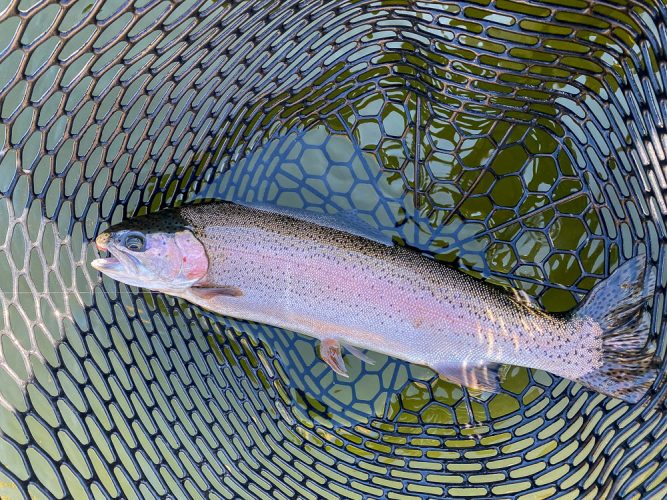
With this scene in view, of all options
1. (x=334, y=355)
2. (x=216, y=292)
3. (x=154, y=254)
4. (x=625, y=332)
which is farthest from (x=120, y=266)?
(x=625, y=332)

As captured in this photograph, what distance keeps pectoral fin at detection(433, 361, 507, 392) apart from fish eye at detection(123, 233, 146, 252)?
1318 mm

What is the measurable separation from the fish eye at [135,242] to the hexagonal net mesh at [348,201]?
7.2 inches

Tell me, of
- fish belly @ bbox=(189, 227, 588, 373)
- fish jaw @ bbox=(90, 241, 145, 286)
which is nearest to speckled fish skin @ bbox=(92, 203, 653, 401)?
fish belly @ bbox=(189, 227, 588, 373)

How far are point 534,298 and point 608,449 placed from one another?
2.22 feet

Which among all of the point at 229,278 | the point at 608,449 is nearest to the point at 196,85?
the point at 229,278

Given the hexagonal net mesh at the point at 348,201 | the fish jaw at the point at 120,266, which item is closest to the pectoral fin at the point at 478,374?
the hexagonal net mesh at the point at 348,201

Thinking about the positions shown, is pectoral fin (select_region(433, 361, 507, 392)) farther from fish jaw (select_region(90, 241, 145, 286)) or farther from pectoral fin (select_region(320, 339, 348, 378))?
fish jaw (select_region(90, 241, 145, 286))

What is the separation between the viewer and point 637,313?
80.9 inches

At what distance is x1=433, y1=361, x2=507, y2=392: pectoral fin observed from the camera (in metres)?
2.10

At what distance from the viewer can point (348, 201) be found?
8.12ft

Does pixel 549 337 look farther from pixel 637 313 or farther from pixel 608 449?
pixel 608 449

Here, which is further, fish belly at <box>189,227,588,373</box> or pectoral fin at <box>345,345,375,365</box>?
pectoral fin at <box>345,345,375,365</box>

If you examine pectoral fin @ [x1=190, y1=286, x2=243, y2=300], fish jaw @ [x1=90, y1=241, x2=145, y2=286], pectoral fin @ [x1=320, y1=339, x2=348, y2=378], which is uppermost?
fish jaw @ [x1=90, y1=241, x2=145, y2=286]

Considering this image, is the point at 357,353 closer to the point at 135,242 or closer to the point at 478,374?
the point at 478,374
